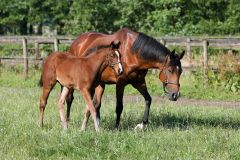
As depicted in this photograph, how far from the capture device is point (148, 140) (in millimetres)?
8812

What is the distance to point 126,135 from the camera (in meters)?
8.95

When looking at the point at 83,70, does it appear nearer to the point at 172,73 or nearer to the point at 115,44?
the point at 115,44

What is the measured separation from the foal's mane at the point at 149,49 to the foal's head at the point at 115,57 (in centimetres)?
103

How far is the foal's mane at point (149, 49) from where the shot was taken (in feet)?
34.9

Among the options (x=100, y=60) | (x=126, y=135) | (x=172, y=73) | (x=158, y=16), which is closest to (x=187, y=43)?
(x=172, y=73)

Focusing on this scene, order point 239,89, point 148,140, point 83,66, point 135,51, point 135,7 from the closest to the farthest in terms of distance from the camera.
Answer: point 148,140, point 83,66, point 135,51, point 239,89, point 135,7

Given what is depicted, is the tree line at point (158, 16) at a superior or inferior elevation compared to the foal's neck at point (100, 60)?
inferior

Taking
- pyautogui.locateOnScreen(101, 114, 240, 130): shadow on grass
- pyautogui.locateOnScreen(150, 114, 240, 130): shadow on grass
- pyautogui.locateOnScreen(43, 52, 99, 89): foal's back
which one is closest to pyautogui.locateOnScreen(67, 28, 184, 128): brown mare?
pyautogui.locateOnScreen(101, 114, 240, 130): shadow on grass

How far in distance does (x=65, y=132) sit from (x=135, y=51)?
7.85 feet

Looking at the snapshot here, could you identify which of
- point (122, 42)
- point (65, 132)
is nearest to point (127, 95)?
point (122, 42)

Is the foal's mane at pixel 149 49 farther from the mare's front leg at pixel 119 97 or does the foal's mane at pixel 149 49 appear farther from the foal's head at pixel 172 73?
the mare's front leg at pixel 119 97

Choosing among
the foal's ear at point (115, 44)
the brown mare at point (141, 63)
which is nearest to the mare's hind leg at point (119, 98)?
the brown mare at point (141, 63)

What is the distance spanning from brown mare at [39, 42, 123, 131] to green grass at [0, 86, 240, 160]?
690 millimetres

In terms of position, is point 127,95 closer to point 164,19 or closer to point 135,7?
point 164,19
